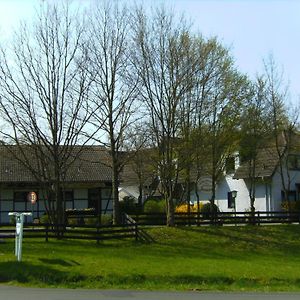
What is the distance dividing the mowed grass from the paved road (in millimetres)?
1004

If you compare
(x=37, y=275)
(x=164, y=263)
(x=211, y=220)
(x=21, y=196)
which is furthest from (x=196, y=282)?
(x=21, y=196)

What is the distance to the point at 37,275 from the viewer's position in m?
14.7

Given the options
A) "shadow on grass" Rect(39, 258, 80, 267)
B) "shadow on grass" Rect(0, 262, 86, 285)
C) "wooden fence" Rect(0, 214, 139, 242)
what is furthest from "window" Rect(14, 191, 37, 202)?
"shadow on grass" Rect(0, 262, 86, 285)

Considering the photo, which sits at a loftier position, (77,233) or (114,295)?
(77,233)

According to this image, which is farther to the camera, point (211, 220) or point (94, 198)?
point (94, 198)

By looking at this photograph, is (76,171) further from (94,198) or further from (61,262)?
(61,262)

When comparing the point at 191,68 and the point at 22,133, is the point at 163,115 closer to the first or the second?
the point at 191,68

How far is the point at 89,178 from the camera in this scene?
4478 centimetres

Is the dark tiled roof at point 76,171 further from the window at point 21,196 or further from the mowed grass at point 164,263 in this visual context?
the mowed grass at point 164,263

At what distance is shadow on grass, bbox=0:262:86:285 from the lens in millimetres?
14211

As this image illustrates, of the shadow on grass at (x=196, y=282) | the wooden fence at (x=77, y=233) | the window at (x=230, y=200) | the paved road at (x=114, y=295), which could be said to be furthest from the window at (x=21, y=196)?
the paved road at (x=114, y=295)

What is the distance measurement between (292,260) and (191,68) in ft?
38.2

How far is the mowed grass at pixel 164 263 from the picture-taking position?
1430 cm

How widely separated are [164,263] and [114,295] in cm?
654
